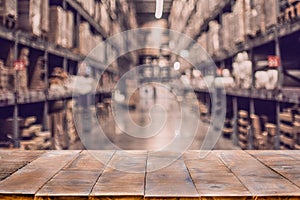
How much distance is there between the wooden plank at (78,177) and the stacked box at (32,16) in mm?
3291

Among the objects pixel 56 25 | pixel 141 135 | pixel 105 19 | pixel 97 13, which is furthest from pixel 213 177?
pixel 105 19

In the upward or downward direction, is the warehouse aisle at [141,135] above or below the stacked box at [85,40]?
below

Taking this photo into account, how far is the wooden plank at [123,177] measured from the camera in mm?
1100

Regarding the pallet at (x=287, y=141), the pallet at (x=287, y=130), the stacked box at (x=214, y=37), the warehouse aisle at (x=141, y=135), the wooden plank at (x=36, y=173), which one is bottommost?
the warehouse aisle at (x=141, y=135)

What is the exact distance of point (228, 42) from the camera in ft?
23.5

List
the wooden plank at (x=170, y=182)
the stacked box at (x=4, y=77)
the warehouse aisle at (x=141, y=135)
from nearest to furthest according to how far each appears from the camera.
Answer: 1. the wooden plank at (x=170, y=182)
2. the stacked box at (x=4, y=77)
3. the warehouse aisle at (x=141, y=135)

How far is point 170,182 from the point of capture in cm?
122

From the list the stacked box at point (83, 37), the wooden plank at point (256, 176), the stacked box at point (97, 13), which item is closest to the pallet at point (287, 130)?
the wooden plank at point (256, 176)

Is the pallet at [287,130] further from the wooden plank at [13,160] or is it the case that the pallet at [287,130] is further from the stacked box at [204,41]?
the stacked box at [204,41]

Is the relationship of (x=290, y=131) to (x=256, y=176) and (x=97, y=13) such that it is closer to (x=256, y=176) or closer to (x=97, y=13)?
(x=256, y=176)

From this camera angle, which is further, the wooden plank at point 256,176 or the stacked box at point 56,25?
the stacked box at point 56,25

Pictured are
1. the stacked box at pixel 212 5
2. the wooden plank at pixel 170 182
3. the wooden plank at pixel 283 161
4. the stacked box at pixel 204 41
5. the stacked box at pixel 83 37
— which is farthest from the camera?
the stacked box at pixel 204 41

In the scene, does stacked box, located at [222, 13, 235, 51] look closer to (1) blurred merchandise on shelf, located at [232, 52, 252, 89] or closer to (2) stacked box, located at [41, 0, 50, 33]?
(1) blurred merchandise on shelf, located at [232, 52, 252, 89]

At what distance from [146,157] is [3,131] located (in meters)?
3.08
